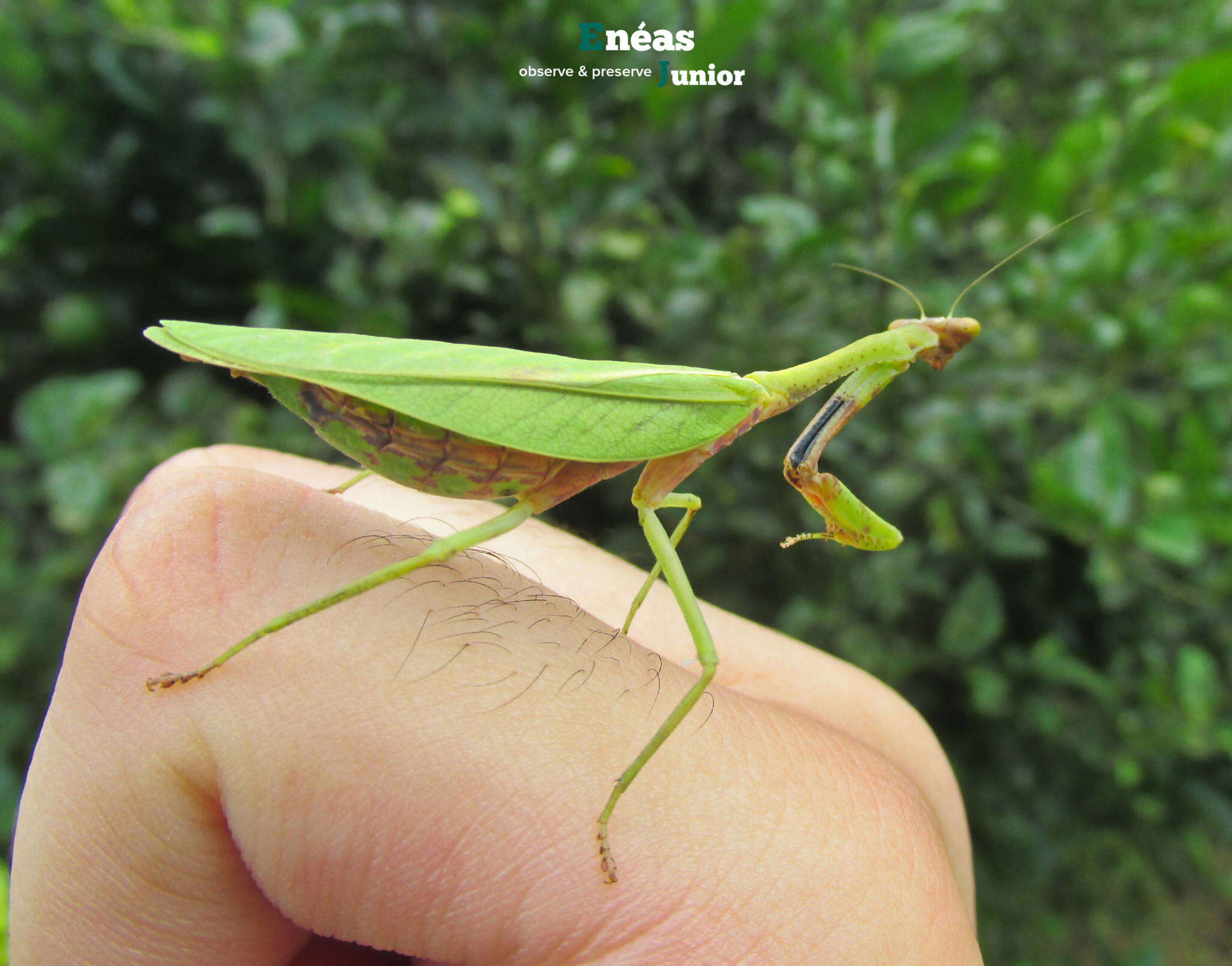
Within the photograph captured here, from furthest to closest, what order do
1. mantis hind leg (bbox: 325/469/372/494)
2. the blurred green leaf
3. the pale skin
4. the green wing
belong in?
the blurred green leaf, mantis hind leg (bbox: 325/469/372/494), the green wing, the pale skin

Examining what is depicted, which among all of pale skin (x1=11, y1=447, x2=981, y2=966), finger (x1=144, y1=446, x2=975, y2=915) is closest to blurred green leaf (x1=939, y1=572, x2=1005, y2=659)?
finger (x1=144, y1=446, x2=975, y2=915)

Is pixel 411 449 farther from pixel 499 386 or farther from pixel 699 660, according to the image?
pixel 699 660

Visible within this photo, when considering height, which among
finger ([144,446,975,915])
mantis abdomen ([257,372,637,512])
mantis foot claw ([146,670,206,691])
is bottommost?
finger ([144,446,975,915])

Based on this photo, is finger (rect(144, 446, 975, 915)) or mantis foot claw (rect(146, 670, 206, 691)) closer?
mantis foot claw (rect(146, 670, 206, 691))

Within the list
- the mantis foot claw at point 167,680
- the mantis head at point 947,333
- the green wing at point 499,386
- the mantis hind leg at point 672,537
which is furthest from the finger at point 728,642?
the mantis head at point 947,333

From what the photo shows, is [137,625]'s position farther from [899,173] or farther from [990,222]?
[990,222]

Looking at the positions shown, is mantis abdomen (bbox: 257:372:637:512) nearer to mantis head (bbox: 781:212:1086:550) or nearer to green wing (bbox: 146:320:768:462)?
green wing (bbox: 146:320:768:462)

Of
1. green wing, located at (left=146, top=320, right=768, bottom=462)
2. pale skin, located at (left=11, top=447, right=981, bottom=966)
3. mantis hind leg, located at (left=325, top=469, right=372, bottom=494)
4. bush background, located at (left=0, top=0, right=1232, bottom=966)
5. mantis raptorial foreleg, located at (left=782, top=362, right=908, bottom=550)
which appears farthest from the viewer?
bush background, located at (left=0, top=0, right=1232, bottom=966)
